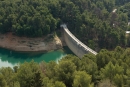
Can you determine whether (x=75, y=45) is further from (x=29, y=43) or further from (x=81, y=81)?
(x=81, y=81)

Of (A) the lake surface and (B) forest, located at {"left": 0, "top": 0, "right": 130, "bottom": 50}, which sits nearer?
(A) the lake surface

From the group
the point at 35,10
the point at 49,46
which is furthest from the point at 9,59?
the point at 35,10

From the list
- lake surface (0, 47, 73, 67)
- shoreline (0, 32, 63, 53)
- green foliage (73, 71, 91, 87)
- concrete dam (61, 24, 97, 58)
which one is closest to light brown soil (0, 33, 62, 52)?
shoreline (0, 32, 63, 53)

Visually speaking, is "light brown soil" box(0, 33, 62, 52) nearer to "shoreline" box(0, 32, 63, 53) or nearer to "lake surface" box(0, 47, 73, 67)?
"shoreline" box(0, 32, 63, 53)

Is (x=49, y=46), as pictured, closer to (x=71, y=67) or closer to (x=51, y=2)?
(x=51, y=2)

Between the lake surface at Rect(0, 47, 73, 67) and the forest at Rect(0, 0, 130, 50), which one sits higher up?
the forest at Rect(0, 0, 130, 50)

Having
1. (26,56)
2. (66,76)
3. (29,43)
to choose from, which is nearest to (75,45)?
(29,43)

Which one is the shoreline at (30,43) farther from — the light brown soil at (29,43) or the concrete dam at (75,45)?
the concrete dam at (75,45)
